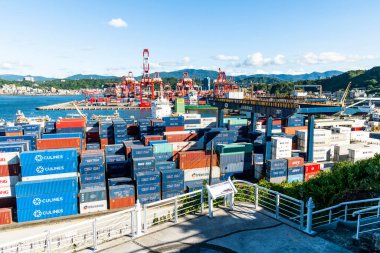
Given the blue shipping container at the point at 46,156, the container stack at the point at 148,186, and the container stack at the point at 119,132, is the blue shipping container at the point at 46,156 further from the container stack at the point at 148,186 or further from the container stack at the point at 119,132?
the container stack at the point at 119,132

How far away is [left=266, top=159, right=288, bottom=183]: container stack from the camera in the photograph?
28.9 metres

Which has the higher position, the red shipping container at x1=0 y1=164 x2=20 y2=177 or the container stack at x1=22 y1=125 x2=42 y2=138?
the container stack at x1=22 y1=125 x2=42 y2=138

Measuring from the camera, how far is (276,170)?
96.1 feet

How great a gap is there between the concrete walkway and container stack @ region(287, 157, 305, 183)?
23.0 meters

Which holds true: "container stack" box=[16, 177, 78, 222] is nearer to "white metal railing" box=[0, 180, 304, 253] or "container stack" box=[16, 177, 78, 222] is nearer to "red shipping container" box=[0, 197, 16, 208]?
"red shipping container" box=[0, 197, 16, 208]

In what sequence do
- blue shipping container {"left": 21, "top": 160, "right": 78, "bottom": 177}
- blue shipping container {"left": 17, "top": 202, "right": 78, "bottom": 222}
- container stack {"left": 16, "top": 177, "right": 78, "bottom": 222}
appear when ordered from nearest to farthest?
container stack {"left": 16, "top": 177, "right": 78, "bottom": 222} < blue shipping container {"left": 17, "top": 202, "right": 78, "bottom": 222} < blue shipping container {"left": 21, "top": 160, "right": 78, "bottom": 177}

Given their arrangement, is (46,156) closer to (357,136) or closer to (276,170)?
(276,170)

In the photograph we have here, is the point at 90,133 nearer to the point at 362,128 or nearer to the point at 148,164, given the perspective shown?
the point at 148,164

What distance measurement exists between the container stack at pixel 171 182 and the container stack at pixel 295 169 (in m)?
12.5

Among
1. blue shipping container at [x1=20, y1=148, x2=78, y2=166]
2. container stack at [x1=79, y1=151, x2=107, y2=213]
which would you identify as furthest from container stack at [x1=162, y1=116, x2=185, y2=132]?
blue shipping container at [x1=20, y1=148, x2=78, y2=166]

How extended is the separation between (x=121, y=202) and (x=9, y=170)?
31.7 ft

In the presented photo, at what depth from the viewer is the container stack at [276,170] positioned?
94.9ft

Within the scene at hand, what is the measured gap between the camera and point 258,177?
3097 centimetres

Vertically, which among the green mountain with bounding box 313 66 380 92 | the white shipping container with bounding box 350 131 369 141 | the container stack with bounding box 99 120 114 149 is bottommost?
the white shipping container with bounding box 350 131 369 141
